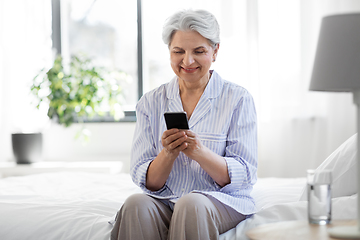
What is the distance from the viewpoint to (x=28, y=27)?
3684mm

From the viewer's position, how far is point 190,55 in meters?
1.61

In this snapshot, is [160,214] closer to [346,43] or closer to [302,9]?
[346,43]

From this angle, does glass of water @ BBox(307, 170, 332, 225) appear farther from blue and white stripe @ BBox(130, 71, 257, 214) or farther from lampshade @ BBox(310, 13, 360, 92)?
blue and white stripe @ BBox(130, 71, 257, 214)

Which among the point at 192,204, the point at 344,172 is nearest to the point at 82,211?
the point at 192,204

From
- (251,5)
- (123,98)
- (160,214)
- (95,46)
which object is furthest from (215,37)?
(95,46)

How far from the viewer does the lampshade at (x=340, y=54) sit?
2.95ft

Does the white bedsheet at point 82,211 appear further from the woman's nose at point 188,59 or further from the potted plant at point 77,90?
the potted plant at point 77,90

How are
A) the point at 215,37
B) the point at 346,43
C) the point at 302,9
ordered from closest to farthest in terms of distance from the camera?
the point at 346,43 → the point at 215,37 → the point at 302,9

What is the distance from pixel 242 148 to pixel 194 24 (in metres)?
0.51

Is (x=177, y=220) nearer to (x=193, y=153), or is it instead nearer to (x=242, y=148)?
(x=193, y=153)

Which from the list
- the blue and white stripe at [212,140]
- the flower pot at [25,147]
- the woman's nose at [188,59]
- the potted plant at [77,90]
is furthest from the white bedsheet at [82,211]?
the potted plant at [77,90]

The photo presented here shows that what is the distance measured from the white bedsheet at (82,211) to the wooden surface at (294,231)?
33cm

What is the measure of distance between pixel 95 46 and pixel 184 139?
2733mm

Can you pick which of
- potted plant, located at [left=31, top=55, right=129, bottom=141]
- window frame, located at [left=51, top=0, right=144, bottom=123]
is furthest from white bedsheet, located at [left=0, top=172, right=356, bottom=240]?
window frame, located at [left=51, top=0, right=144, bottom=123]
